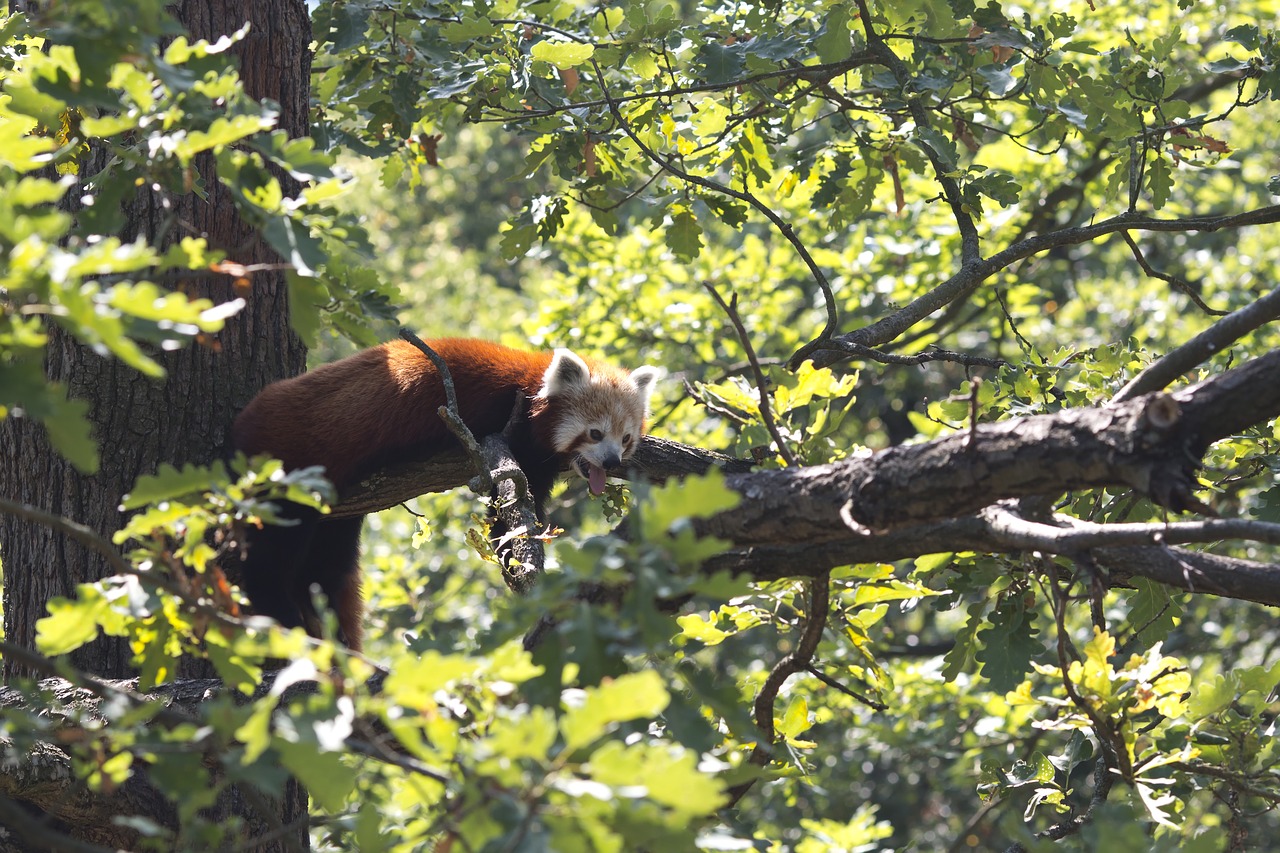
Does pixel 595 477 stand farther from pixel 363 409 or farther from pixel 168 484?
pixel 168 484

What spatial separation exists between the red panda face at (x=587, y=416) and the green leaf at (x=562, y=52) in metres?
1.61

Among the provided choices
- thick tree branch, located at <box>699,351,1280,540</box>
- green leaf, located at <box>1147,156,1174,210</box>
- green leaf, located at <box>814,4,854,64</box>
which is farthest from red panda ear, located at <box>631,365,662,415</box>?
thick tree branch, located at <box>699,351,1280,540</box>

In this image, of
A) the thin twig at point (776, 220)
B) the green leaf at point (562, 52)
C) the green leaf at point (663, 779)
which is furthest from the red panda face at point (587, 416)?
the green leaf at point (663, 779)

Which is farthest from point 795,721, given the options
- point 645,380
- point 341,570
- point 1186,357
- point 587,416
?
point 645,380

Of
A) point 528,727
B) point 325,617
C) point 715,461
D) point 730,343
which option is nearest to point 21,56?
point 715,461

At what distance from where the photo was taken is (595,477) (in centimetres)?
460

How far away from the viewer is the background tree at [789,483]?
147cm

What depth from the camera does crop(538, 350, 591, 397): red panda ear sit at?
4688 mm

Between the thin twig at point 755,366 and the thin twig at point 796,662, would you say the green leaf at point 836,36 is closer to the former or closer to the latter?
the thin twig at point 755,366

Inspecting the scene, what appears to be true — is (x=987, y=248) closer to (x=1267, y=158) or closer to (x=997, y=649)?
(x=1267, y=158)

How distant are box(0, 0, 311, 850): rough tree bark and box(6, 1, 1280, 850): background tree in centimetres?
27

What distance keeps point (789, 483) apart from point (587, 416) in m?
2.77

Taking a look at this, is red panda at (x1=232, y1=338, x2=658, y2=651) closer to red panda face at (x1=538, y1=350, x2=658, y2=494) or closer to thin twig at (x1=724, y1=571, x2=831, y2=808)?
red panda face at (x1=538, y1=350, x2=658, y2=494)

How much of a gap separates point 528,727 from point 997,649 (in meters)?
1.64
